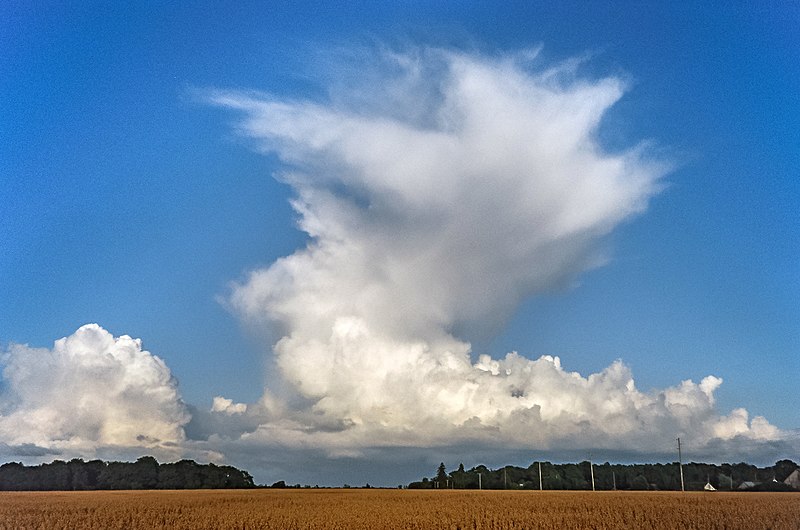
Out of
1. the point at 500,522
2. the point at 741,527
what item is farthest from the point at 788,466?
the point at 500,522

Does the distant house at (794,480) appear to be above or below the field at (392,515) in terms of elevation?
above

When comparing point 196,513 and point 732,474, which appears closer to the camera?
point 196,513

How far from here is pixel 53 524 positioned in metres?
43.2

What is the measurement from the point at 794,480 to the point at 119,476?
4644 inches

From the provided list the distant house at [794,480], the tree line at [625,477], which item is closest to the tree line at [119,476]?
the tree line at [625,477]

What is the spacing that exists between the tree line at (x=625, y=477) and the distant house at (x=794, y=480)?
168cm

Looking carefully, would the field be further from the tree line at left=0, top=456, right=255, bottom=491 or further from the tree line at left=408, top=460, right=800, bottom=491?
the tree line at left=408, top=460, right=800, bottom=491

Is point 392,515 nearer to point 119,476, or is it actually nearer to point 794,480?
point 119,476

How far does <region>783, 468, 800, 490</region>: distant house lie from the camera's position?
137625 mm

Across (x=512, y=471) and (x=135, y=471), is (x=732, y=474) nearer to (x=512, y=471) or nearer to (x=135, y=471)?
(x=512, y=471)

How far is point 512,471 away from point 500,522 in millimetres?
125695

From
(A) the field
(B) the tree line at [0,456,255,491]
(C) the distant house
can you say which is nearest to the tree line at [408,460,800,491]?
(C) the distant house

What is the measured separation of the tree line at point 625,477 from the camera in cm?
14988

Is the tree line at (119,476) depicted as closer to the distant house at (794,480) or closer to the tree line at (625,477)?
the tree line at (625,477)
